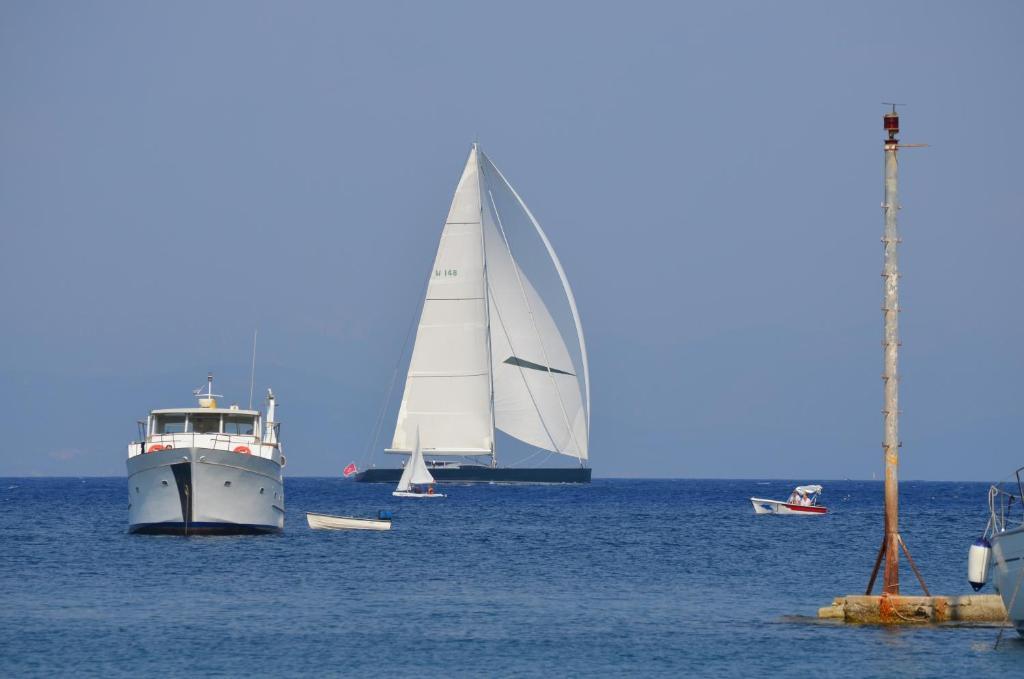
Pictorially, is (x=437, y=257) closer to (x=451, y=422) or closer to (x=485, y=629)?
(x=451, y=422)

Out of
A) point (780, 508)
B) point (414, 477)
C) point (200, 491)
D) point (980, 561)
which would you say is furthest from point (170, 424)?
point (414, 477)

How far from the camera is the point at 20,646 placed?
33188 mm

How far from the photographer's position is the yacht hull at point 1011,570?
1204 inches

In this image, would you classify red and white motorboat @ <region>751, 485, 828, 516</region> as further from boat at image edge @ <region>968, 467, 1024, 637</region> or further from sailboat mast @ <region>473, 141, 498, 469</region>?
boat at image edge @ <region>968, 467, 1024, 637</region>

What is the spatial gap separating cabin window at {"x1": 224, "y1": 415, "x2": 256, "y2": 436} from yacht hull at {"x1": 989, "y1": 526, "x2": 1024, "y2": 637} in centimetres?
3390

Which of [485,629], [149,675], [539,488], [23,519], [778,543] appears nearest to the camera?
[149,675]

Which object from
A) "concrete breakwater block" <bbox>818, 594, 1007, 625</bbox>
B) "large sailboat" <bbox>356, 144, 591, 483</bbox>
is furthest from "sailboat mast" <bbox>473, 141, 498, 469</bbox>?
"concrete breakwater block" <bbox>818, 594, 1007, 625</bbox>

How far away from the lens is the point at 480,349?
118 metres

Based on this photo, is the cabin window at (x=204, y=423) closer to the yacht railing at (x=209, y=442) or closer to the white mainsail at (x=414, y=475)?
the yacht railing at (x=209, y=442)

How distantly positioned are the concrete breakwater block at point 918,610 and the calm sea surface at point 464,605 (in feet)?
1.68

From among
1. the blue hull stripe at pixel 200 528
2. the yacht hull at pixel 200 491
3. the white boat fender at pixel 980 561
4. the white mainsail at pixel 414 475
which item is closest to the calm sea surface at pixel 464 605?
the blue hull stripe at pixel 200 528

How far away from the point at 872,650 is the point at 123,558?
97.9 ft

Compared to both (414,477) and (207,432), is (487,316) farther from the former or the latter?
(207,432)

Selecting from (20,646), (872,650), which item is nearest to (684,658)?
(872,650)
